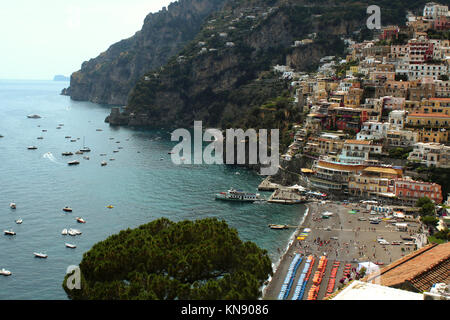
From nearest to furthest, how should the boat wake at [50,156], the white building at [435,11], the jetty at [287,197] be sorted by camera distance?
1. the jetty at [287,197]
2. the boat wake at [50,156]
3. the white building at [435,11]

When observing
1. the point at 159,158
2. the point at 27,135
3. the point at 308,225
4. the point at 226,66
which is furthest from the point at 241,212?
the point at 226,66

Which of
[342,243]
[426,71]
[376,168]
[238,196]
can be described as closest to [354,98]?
[426,71]

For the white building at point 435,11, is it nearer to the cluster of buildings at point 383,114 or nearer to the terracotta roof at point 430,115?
the cluster of buildings at point 383,114

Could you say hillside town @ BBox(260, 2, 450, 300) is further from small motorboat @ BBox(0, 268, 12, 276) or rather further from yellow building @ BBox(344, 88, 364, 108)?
small motorboat @ BBox(0, 268, 12, 276)

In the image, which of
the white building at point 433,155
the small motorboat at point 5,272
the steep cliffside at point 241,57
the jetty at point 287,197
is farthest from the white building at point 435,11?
the small motorboat at point 5,272

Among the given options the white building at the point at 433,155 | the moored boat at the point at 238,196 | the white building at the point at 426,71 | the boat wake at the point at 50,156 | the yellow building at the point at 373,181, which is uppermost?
the white building at the point at 426,71

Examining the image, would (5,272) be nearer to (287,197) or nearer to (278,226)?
(278,226)

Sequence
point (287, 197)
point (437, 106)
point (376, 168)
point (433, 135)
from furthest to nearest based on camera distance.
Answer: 1. point (437, 106)
2. point (433, 135)
3. point (287, 197)
4. point (376, 168)
